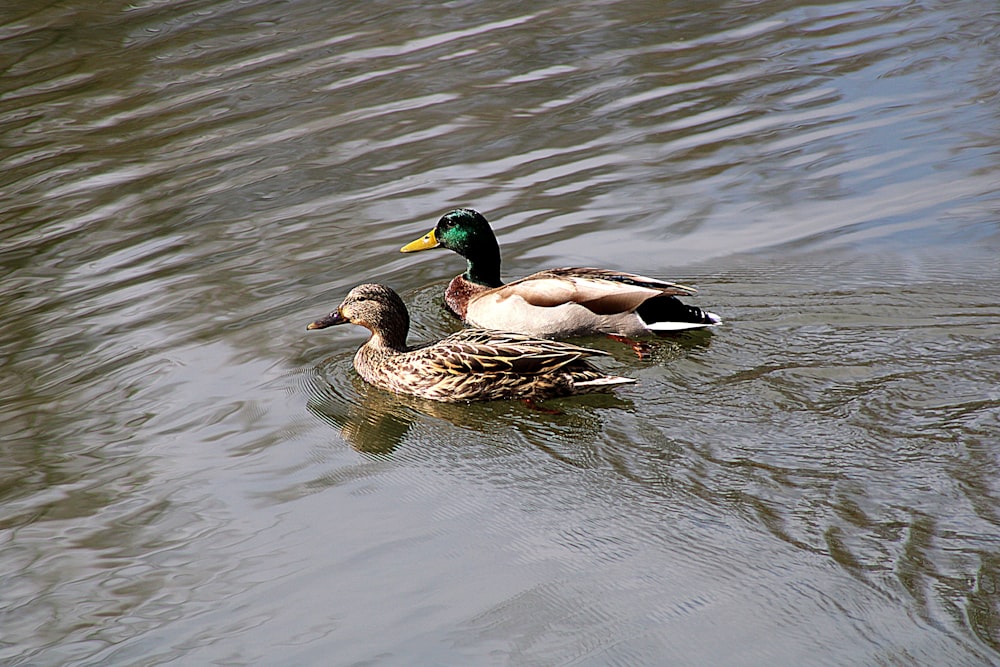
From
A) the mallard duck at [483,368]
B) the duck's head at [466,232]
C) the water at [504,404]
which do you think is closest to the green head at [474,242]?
the duck's head at [466,232]

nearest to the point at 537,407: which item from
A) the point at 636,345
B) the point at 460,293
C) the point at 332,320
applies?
the point at 636,345

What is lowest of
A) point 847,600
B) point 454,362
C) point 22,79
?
point 847,600

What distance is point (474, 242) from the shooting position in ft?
26.0

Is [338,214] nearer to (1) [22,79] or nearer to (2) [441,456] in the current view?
(2) [441,456]

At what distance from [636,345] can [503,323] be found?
915 millimetres

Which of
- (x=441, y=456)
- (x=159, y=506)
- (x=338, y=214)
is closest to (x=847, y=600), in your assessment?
(x=441, y=456)

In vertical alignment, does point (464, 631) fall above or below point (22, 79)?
below

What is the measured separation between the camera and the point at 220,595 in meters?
4.84

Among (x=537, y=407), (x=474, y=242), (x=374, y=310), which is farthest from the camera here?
(x=474, y=242)

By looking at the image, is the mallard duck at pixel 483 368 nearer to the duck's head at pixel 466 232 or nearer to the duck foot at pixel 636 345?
the duck foot at pixel 636 345

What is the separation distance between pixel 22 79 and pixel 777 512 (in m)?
11.3

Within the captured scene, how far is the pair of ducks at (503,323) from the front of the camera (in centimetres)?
632

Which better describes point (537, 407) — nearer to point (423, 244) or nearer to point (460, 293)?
point (460, 293)

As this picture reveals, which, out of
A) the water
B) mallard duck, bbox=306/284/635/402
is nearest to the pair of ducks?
mallard duck, bbox=306/284/635/402
